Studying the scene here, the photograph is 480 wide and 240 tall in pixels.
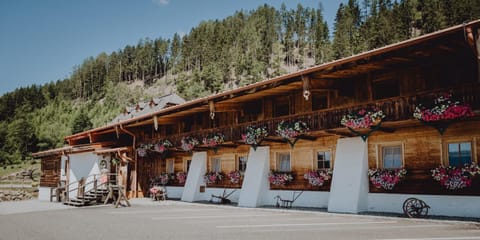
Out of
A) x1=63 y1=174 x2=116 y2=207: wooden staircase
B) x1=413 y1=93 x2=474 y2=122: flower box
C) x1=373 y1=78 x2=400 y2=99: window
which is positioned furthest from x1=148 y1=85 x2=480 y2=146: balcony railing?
x1=63 y1=174 x2=116 y2=207: wooden staircase

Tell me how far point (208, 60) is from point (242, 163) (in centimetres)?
8602

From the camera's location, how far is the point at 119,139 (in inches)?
1200

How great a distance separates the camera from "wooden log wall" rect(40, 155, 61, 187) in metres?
31.1

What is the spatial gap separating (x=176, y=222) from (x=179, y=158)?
44.7 feet

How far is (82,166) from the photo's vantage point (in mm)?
28172

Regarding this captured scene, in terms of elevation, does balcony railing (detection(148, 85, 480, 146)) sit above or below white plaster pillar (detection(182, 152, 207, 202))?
above

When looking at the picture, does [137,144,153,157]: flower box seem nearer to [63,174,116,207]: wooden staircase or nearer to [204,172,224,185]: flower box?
[63,174,116,207]: wooden staircase

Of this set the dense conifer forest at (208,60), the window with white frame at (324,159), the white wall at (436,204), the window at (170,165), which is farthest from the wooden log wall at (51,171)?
the dense conifer forest at (208,60)

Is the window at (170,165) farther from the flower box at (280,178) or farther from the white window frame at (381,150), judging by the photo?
the white window frame at (381,150)

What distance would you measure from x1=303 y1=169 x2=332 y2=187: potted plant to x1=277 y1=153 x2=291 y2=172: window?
181cm

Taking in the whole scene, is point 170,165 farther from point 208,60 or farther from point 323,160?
point 208,60

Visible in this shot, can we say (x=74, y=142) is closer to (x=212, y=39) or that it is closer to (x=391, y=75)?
(x=391, y=75)

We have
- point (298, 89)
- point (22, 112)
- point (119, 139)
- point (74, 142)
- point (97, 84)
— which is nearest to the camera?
point (298, 89)

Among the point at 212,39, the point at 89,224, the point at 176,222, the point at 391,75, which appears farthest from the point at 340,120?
the point at 212,39
